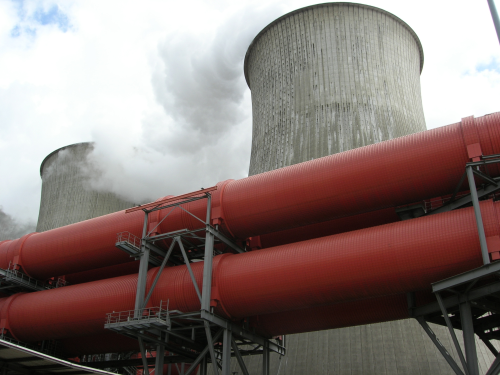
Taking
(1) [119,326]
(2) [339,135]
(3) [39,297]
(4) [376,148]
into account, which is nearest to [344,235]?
(4) [376,148]

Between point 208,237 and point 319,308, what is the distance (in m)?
4.81

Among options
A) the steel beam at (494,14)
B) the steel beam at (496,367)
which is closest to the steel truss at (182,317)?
the steel beam at (496,367)

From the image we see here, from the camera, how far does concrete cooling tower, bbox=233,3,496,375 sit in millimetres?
25219

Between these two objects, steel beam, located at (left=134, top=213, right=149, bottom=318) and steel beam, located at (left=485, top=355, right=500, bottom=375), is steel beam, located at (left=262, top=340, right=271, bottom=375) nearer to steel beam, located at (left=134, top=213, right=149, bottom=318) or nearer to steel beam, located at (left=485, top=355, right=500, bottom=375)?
steel beam, located at (left=134, top=213, right=149, bottom=318)

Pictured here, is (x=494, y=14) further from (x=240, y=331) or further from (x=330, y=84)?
(x=330, y=84)

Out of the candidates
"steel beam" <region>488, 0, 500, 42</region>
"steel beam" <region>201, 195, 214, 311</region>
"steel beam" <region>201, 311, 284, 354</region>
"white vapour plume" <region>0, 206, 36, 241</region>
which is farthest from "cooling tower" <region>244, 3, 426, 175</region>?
"white vapour plume" <region>0, 206, 36, 241</region>

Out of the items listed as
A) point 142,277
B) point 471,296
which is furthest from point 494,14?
point 142,277

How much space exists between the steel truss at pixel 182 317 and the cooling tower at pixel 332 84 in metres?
7.87

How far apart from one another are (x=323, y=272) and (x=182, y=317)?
17.4 ft

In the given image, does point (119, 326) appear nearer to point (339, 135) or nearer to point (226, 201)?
point (226, 201)

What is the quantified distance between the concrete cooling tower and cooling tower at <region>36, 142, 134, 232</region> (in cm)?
1846

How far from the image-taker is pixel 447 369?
58.9 feet

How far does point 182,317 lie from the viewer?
17.1 meters

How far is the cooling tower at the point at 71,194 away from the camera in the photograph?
41062 mm
